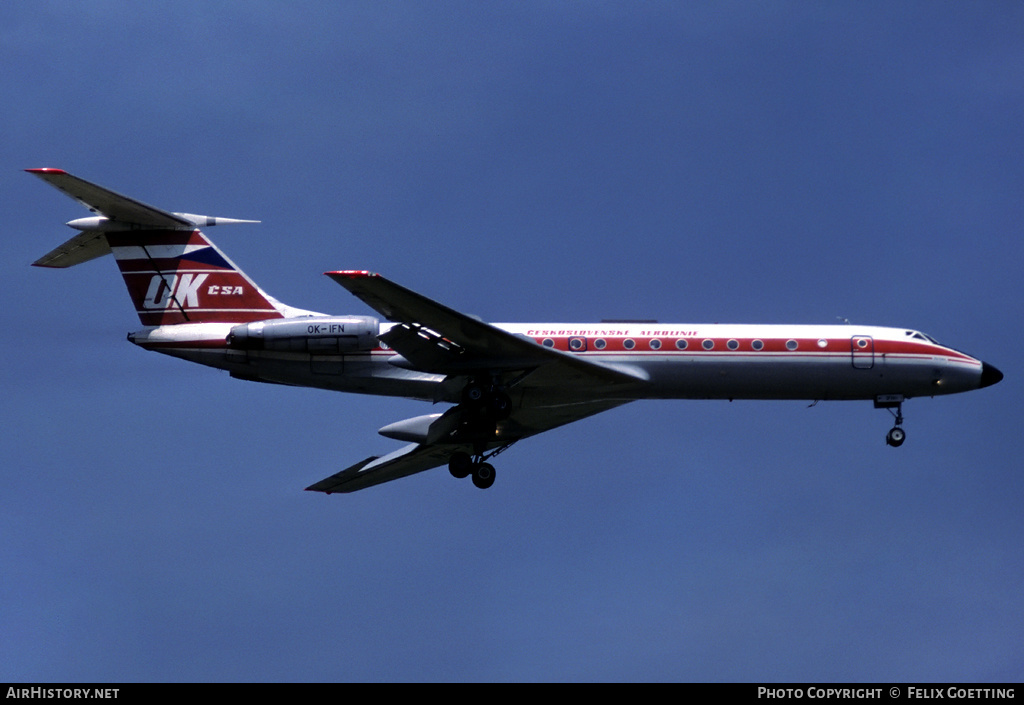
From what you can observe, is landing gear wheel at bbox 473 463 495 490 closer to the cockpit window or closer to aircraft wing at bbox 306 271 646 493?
aircraft wing at bbox 306 271 646 493

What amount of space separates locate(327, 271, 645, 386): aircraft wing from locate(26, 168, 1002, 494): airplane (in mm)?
39

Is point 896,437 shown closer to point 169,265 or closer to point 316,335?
point 316,335

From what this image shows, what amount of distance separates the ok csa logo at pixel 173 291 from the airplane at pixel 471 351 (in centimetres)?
3

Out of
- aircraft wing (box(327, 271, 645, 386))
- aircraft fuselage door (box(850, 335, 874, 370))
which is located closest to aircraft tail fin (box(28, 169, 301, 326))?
aircraft wing (box(327, 271, 645, 386))

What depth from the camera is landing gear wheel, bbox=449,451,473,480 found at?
33.5 meters

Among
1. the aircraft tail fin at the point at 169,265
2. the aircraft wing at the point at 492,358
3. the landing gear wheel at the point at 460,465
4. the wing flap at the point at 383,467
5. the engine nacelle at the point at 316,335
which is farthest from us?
the wing flap at the point at 383,467

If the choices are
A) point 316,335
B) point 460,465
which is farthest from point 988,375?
point 316,335

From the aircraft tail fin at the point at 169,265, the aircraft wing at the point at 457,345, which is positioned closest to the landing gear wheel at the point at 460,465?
A: the aircraft wing at the point at 457,345

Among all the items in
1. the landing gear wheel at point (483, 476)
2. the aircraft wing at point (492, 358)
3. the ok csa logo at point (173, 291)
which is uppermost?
the ok csa logo at point (173, 291)

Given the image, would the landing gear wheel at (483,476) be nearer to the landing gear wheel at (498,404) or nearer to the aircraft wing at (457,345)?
the landing gear wheel at (498,404)

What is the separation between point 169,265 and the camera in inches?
1314

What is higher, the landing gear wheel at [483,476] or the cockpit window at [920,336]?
the cockpit window at [920,336]

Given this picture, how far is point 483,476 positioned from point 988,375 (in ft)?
43.6

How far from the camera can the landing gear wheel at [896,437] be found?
33.6 m
